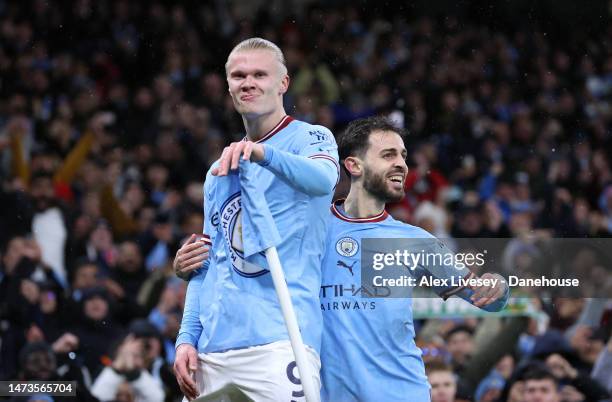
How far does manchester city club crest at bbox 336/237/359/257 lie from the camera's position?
495 cm

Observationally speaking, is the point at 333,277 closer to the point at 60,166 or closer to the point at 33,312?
the point at 33,312

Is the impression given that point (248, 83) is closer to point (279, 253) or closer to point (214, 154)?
point (279, 253)

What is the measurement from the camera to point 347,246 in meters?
4.96

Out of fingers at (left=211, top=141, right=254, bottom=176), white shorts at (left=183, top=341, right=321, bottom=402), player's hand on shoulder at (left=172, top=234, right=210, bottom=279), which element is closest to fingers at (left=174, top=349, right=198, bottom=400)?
white shorts at (left=183, top=341, right=321, bottom=402)

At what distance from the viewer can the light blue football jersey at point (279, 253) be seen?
4242mm

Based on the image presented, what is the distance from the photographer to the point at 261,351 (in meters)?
4.23

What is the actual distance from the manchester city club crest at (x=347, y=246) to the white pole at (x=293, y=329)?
3.13 ft

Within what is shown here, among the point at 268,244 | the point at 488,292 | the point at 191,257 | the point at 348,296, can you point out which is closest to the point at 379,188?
the point at 348,296

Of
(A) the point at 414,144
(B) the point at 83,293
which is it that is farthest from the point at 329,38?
(B) the point at 83,293

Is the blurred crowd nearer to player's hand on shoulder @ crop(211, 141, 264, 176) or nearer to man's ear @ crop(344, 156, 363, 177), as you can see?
man's ear @ crop(344, 156, 363, 177)

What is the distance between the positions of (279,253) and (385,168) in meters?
0.98

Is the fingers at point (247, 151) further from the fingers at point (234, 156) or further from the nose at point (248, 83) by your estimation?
the nose at point (248, 83)

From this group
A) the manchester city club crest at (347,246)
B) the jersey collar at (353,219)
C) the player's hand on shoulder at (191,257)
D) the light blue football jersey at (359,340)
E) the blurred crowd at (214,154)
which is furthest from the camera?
the blurred crowd at (214,154)

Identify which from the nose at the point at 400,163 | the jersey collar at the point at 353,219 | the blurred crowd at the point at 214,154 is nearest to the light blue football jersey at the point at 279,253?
the jersey collar at the point at 353,219
